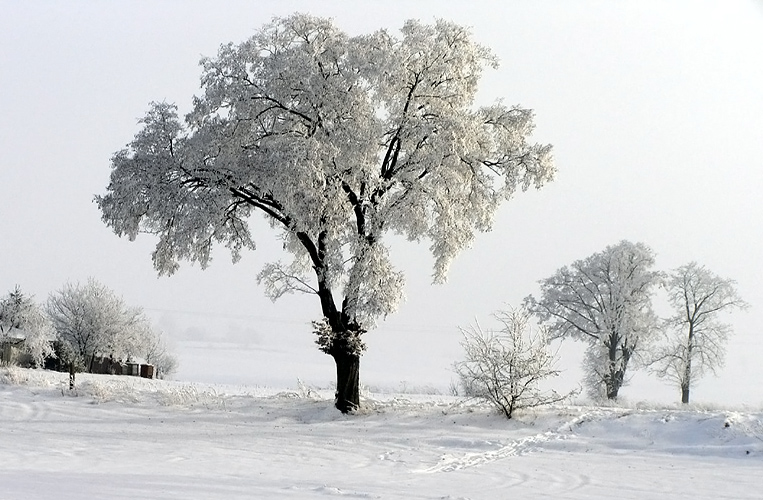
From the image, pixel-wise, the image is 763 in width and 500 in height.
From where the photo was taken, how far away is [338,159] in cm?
2061

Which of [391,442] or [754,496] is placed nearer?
[754,496]

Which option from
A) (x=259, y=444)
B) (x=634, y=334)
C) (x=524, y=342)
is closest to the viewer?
(x=259, y=444)

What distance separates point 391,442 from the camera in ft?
57.7

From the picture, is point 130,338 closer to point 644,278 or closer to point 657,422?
point 644,278

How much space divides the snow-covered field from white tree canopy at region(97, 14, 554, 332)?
3819mm

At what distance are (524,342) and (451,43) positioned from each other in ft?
30.0

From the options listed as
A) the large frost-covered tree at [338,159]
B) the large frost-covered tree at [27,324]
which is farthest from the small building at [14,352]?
the large frost-covered tree at [338,159]

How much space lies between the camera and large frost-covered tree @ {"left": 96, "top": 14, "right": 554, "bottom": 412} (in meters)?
20.8

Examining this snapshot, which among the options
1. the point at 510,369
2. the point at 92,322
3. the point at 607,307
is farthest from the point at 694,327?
the point at 92,322

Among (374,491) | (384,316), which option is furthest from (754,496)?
(384,316)

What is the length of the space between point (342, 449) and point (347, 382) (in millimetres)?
5633

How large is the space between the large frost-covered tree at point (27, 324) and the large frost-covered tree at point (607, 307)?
3558 centimetres

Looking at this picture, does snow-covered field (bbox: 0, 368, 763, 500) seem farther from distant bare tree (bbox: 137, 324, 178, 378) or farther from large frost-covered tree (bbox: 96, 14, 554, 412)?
distant bare tree (bbox: 137, 324, 178, 378)

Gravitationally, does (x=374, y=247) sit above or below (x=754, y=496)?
above
